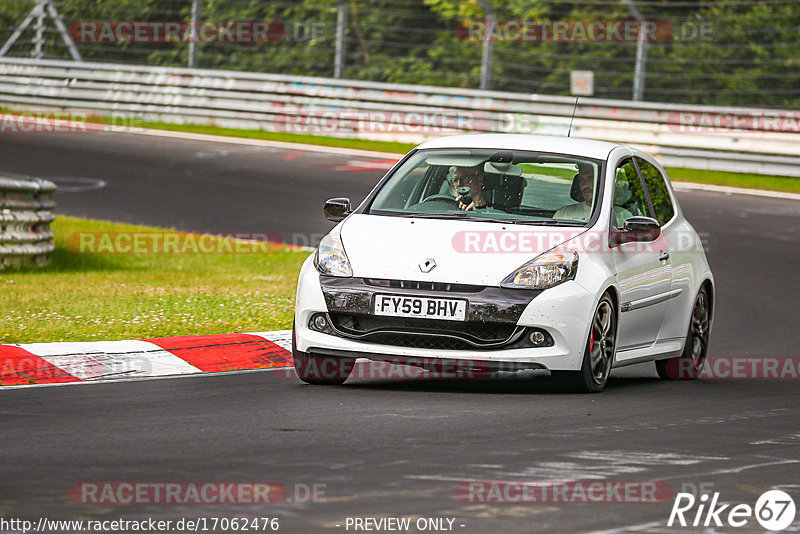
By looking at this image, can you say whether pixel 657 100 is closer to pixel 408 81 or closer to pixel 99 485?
pixel 408 81

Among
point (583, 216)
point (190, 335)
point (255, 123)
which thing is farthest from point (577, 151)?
point (255, 123)

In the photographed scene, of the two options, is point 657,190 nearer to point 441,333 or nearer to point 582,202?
point 582,202

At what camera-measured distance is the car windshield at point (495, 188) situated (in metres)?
9.06

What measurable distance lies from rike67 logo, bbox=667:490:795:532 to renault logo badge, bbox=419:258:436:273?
2783 mm

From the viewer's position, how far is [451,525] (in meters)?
5.20

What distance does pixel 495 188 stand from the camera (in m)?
9.27

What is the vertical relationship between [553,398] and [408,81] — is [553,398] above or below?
below

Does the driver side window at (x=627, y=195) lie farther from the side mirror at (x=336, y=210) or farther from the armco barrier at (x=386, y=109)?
the armco barrier at (x=386, y=109)

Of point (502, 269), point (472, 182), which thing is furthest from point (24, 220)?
point (502, 269)

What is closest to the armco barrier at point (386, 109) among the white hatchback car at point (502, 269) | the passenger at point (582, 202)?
the white hatchback car at point (502, 269)

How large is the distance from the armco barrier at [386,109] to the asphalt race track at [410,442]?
12.0 meters

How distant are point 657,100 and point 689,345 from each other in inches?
634

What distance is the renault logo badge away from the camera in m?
8.26

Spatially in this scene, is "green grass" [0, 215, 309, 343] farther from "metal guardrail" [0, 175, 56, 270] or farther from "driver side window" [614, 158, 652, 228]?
"driver side window" [614, 158, 652, 228]
